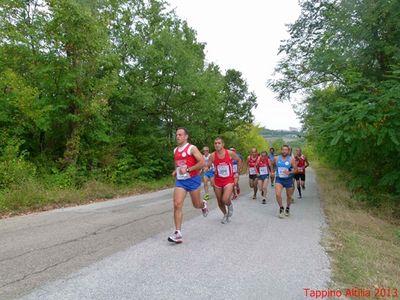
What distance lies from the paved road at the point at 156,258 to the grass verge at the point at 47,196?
59.6 inches

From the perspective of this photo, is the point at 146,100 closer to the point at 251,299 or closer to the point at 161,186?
the point at 161,186

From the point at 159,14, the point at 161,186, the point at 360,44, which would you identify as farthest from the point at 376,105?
the point at 159,14

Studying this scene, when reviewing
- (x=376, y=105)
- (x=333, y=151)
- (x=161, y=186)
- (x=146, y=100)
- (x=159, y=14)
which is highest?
(x=159, y=14)

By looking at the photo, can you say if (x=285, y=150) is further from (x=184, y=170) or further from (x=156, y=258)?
(x=156, y=258)

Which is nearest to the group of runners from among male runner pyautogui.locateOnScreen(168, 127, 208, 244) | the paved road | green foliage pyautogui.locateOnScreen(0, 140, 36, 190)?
male runner pyautogui.locateOnScreen(168, 127, 208, 244)

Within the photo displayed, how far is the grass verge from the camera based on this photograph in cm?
1049

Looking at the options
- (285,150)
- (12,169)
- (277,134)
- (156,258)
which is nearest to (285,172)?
(285,150)

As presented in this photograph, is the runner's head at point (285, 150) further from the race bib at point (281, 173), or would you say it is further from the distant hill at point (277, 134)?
the distant hill at point (277, 134)

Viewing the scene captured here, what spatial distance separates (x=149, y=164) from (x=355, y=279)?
689 inches

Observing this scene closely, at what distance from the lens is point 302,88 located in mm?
19031

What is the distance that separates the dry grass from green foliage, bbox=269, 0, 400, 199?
4.21 ft

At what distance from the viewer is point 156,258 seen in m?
5.40

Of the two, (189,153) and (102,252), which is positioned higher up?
(189,153)

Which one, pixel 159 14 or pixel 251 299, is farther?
pixel 159 14
